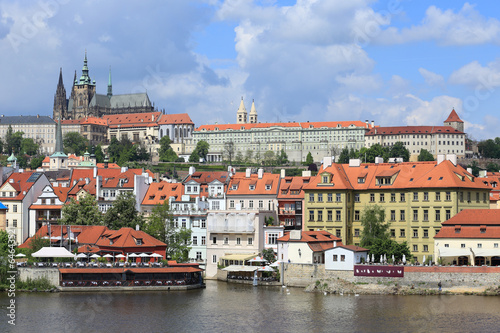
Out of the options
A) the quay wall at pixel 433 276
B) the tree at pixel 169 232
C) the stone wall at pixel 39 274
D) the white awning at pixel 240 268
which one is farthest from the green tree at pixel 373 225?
the stone wall at pixel 39 274

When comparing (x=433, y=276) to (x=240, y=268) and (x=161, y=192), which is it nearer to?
(x=240, y=268)

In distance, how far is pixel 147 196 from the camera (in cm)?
8744

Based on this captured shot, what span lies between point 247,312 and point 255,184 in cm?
2739

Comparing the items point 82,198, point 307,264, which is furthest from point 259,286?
point 82,198

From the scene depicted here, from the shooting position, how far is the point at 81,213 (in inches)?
3282

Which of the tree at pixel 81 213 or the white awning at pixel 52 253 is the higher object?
the tree at pixel 81 213

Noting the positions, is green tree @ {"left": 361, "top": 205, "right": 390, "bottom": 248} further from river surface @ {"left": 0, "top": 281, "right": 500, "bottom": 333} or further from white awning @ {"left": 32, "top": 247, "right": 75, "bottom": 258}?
white awning @ {"left": 32, "top": 247, "right": 75, "bottom": 258}

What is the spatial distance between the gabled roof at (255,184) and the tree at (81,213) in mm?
12856

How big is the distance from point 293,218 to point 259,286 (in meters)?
12.5

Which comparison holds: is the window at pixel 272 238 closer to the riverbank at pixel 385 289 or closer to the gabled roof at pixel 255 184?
the gabled roof at pixel 255 184

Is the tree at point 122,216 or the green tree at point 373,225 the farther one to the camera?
the tree at point 122,216

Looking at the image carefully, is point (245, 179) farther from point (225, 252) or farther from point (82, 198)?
point (82, 198)

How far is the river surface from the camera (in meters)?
51.5

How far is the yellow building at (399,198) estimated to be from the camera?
244 feet
